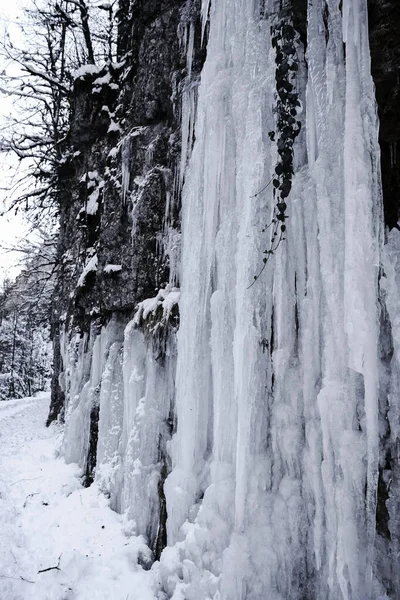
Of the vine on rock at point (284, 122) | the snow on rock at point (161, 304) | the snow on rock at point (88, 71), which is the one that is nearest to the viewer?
the vine on rock at point (284, 122)

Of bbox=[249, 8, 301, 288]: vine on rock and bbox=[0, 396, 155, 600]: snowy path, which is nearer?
bbox=[249, 8, 301, 288]: vine on rock

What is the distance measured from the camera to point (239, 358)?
2.95 metres

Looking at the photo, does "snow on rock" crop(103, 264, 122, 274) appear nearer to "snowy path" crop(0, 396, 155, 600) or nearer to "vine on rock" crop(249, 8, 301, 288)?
"snowy path" crop(0, 396, 155, 600)

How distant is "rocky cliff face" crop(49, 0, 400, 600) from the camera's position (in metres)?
2.32

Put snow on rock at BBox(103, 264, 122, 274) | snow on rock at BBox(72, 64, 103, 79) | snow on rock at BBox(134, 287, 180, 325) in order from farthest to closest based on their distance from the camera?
snow on rock at BBox(72, 64, 103, 79), snow on rock at BBox(103, 264, 122, 274), snow on rock at BBox(134, 287, 180, 325)

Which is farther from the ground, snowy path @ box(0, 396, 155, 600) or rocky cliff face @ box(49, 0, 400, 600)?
rocky cliff face @ box(49, 0, 400, 600)

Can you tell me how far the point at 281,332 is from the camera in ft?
10.0

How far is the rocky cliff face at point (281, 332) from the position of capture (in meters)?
2.32

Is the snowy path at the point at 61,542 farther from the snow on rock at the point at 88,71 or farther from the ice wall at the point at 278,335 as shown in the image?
the snow on rock at the point at 88,71

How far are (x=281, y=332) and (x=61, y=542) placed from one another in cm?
324

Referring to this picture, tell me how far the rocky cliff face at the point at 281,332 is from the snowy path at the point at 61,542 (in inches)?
12.3

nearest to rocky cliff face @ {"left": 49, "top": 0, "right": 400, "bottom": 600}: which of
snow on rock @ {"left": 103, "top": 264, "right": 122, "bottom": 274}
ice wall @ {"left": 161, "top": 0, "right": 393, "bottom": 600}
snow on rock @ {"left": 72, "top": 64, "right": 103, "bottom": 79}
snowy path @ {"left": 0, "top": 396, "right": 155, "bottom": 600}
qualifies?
ice wall @ {"left": 161, "top": 0, "right": 393, "bottom": 600}

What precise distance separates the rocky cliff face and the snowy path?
1.03 ft

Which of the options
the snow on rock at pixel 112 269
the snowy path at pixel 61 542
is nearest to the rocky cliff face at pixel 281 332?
the snowy path at pixel 61 542
